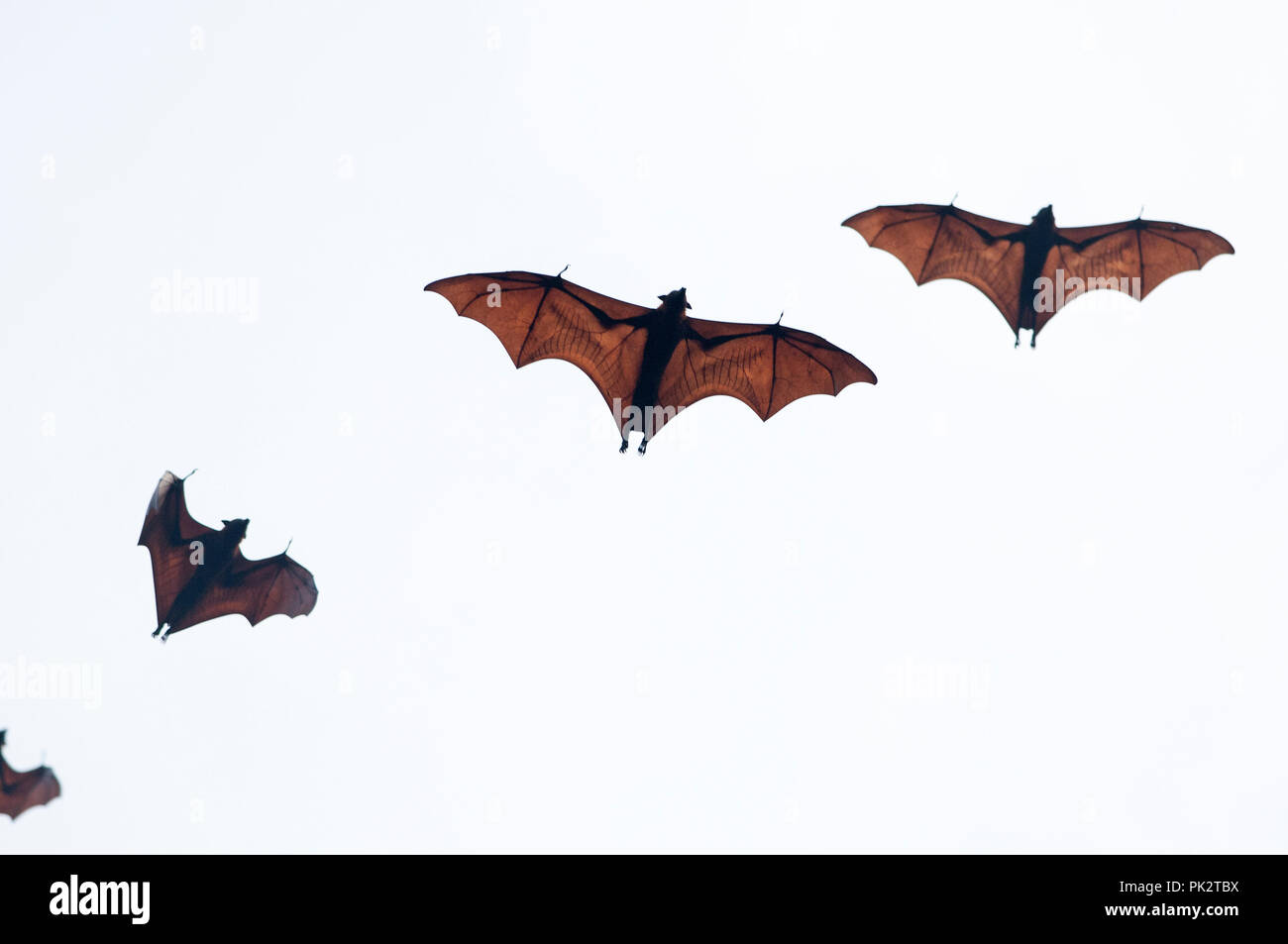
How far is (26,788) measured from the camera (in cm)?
2539

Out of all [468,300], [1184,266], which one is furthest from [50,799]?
[1184,266]

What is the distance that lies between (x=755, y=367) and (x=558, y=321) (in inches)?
141

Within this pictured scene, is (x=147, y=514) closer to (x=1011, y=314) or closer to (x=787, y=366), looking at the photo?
(x=787, y=366)

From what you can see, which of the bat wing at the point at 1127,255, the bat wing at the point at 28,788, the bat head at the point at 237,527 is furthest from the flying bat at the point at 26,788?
the bat wing at the point at 1127,255

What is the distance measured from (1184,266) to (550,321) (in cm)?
1171

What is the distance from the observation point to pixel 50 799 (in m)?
26.0

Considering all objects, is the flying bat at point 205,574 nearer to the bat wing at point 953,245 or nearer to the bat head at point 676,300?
the bat head at point 676,300

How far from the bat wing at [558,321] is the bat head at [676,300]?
66 centimetres

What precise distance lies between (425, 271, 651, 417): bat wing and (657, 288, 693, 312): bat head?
25.9 inches

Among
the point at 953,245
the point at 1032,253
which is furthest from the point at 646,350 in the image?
the point at 1032,253

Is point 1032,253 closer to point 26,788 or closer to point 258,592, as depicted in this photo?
point 258,592

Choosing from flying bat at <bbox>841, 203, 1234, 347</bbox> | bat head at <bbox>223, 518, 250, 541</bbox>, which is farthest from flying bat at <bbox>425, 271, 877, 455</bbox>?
bat head at <bbox>223, 518, 250, 541</bbox>

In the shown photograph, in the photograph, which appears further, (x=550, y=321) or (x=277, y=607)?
(x=277, y=607)
